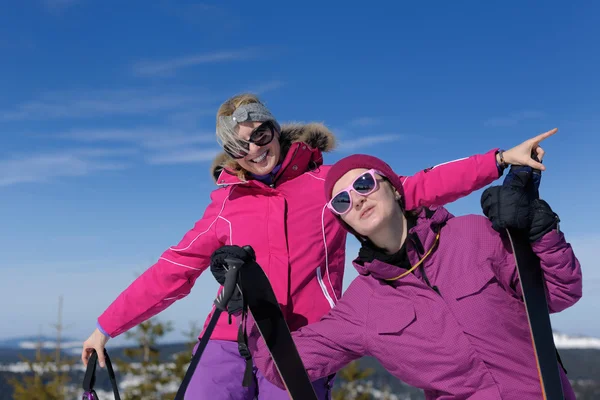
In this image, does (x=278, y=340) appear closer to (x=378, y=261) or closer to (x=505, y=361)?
(x=378, y=261)

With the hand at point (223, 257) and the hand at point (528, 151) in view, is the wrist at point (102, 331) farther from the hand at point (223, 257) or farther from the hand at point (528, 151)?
the hand at point (528, 151)

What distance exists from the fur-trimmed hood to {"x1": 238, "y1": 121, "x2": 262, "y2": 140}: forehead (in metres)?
0.23

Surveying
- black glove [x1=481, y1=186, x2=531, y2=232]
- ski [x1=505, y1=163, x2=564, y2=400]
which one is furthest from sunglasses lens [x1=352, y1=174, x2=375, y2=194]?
ski [x1=505, y1=163, x2=564, y2=400]

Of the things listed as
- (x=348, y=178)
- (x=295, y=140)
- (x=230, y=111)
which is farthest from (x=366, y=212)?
(x=230, y=111)

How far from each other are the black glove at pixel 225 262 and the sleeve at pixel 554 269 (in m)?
1.12

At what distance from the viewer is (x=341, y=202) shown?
2.69m

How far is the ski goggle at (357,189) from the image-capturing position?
2.66 metres

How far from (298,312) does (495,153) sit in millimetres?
1290

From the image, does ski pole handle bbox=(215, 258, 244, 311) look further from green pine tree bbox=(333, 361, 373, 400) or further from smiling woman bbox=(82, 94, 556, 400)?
green pine tree bbox=(333, 361, 373, 400)

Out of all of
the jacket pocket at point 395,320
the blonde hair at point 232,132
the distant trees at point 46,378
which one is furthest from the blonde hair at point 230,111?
the distant trees at point 46,378

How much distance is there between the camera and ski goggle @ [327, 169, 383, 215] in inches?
105

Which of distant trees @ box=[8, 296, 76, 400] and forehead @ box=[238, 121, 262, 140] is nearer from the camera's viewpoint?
forehead @ box=[238, 121, 262, 140]

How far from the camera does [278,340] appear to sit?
2.78 m

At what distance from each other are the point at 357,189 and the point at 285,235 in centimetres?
77
